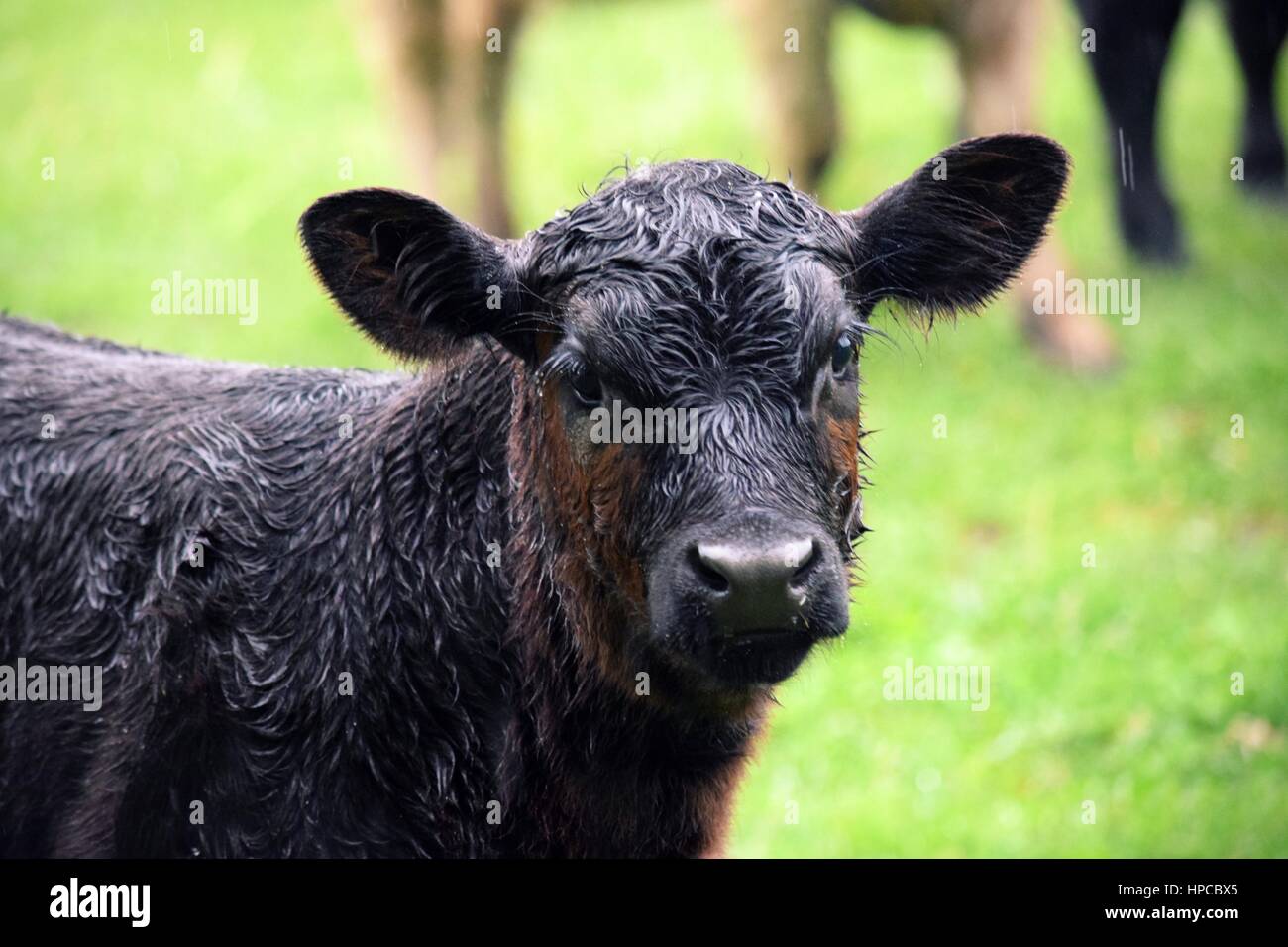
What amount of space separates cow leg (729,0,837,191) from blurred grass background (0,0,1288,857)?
2.29ft

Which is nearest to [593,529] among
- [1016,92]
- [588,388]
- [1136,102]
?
[588,388]

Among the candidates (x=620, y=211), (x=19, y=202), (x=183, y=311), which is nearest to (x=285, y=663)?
(x=620, y=211)

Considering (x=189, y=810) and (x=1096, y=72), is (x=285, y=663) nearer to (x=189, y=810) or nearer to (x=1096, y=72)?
(x=189, y=810)

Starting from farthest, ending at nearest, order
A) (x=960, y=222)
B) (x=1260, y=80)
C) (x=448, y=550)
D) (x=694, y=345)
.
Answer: (x=1260, y=80)
(x=960, y=222)
(x=448, y=550)
(x=694, y=345)

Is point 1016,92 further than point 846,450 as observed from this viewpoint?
Yes

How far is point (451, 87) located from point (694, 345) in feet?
27.8

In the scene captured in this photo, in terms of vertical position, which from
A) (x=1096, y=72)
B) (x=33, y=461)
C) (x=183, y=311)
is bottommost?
(x=33, y=461)

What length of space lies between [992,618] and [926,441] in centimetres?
201

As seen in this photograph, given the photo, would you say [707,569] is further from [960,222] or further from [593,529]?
[960,222]

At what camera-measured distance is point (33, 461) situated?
5.16m

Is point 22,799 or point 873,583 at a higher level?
point 873,583

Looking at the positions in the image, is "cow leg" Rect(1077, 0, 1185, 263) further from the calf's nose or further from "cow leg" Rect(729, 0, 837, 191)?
the calf's nose

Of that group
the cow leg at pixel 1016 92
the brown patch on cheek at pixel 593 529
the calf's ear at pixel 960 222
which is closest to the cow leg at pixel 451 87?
the cow leg at pixel 1016 92

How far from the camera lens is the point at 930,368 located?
468 inches
